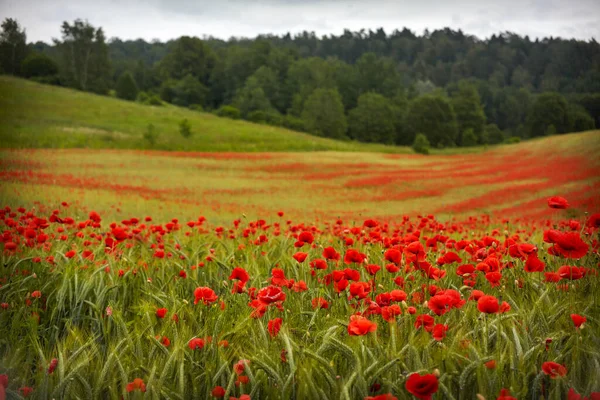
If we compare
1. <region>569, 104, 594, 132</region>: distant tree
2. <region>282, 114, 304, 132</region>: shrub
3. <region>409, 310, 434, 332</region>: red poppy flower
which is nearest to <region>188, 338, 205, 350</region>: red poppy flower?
<region>409, 310, 434, 332</region>: red poppy flower

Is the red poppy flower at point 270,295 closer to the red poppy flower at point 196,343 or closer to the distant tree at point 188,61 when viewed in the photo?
the red poppy flower at point 196,343

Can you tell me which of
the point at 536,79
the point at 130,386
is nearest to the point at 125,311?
the point at 130,386

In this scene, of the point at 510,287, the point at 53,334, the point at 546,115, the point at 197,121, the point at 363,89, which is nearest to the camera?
the point at 53,334

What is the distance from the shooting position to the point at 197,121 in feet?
148

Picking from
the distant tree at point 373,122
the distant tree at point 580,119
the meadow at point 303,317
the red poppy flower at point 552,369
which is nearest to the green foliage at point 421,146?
the distant tree at point 373,122

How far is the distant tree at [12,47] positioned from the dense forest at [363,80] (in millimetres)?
12

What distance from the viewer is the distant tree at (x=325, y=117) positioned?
193ft

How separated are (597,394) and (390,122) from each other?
195ft

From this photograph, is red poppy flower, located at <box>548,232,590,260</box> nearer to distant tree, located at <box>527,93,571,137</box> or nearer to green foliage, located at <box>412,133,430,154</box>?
distant tree, located at <box>527,93,571,137</box>

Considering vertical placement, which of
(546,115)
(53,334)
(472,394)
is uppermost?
(546,115)

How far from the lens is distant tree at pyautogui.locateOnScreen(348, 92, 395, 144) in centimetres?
5997

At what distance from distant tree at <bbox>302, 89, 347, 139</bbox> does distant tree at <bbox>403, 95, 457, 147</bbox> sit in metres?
7.82

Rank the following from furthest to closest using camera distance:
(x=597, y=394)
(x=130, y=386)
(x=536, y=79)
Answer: (x=536, y=79)
(x=130, y=386)
(x=597, y=394)

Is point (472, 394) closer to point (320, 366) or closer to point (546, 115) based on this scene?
point (320, 366)
